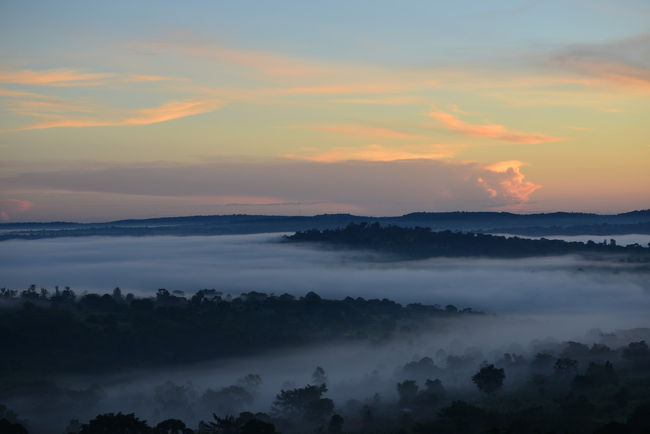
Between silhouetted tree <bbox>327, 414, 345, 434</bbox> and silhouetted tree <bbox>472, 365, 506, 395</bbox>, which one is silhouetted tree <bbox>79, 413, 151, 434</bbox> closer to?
silhouetted tree <bbox>327, 414, 345, 434</bbox>

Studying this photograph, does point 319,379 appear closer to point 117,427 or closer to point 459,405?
point 459,405

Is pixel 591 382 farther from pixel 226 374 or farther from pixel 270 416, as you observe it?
pixel 226 374

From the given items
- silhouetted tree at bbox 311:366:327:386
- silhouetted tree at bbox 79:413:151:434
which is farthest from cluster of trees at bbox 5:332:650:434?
silhouetted tree at bbox 311:366:327:386

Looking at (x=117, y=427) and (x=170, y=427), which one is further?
(x=170, y=427)

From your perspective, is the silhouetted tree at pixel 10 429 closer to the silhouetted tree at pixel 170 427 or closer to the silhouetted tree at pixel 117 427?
the silhouetted tree at pixel 117 427

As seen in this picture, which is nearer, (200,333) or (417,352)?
(417,352)

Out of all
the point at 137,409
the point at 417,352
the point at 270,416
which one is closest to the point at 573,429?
the point at 270,416

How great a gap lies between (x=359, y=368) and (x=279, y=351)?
1366 inches

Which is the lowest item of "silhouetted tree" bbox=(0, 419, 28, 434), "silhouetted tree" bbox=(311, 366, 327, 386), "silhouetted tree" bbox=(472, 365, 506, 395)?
"silhouetted tree" bbox=(311, 366, 327, 386)

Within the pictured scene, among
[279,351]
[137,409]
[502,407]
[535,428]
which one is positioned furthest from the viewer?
[279,351]

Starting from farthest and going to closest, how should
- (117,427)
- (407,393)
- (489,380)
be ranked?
1. (407,393)
2. (489,380)
3. (117,427)

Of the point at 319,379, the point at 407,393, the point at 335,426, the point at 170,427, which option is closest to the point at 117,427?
the point at 170,427

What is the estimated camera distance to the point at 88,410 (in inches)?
4911

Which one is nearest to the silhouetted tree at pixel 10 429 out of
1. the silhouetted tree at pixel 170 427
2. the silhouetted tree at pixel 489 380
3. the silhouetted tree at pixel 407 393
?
the silhouetted tree at pixel 170 427
